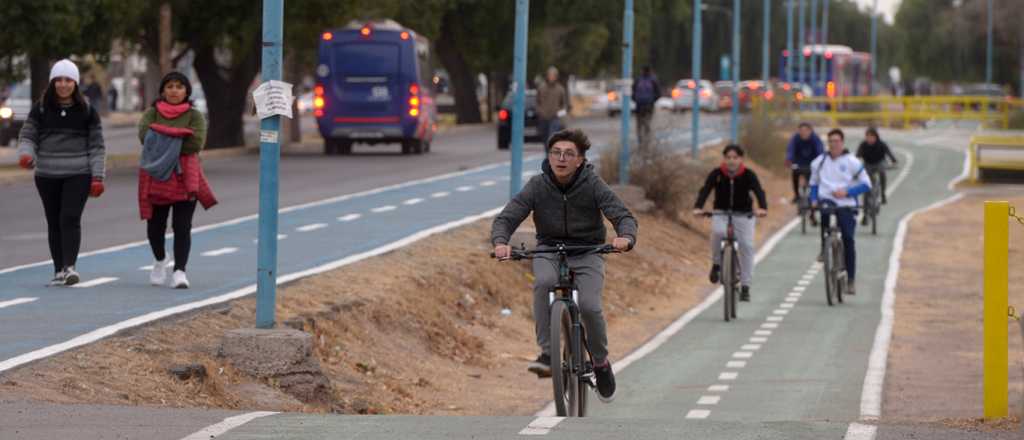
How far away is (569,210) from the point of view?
445 inches

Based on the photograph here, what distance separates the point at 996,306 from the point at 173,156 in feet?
22.5

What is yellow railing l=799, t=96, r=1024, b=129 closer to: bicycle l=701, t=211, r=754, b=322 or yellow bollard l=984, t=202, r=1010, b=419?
bicycle l=701, t=211, r=754, b=322

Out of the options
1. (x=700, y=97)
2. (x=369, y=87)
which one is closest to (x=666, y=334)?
(x=369, y=87)

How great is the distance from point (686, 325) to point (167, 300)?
25.9 feet

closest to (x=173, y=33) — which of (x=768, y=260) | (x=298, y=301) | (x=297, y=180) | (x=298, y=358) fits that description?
(x=297, y=180)

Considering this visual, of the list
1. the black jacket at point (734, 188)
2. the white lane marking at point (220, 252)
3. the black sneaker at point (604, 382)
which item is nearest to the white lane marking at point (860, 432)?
the black sneaker at point (604, 382)

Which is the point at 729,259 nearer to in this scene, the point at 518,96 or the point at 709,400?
the point at 518,96

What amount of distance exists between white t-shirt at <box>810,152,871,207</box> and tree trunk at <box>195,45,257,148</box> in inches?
894

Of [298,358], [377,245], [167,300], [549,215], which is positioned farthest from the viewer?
[377,245]

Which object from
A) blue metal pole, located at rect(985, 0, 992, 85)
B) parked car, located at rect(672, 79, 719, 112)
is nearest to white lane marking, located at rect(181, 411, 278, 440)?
parked car, located at rect(672, 79, 719, 112)

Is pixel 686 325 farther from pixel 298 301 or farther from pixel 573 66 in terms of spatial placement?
pixel 573 66

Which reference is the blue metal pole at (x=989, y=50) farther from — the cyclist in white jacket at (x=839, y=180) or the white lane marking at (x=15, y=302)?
the white lane marking at (x=15, y=302)

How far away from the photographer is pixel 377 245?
70.6 ft

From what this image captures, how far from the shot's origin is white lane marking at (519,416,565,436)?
356 inches
